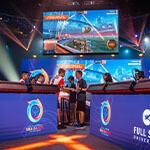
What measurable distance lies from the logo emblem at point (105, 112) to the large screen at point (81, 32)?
3467 millimetres

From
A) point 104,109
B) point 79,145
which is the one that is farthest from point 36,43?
point 79,145

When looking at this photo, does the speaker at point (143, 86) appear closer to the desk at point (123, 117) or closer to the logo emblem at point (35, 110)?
the desk at point (123, 117)

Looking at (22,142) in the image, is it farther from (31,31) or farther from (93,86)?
(31,31)

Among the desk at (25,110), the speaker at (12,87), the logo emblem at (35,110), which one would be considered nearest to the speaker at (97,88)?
the desk at (25,110)

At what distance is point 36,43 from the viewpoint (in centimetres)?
986

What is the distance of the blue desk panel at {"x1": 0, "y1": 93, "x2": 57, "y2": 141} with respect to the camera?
15.7 feet

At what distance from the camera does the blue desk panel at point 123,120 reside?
362 cm

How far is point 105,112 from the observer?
16.9ft

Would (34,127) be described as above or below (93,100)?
Result: below

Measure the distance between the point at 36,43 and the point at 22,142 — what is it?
5.80 meters

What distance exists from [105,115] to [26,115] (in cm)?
167

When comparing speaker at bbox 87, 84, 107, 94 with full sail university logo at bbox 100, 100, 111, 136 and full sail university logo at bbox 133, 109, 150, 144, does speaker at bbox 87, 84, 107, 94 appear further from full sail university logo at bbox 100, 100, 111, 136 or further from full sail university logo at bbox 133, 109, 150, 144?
full sail university logo at bbox 133, 109, 150, 144

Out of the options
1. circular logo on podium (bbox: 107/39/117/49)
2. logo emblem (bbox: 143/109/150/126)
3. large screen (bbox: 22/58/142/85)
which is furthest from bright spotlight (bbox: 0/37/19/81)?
logo emblem (bbox: 143/109/150/126)

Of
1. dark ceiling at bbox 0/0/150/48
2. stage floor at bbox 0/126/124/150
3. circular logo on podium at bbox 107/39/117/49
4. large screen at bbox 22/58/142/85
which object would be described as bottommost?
stage floor at bbox 0/126/124/150
